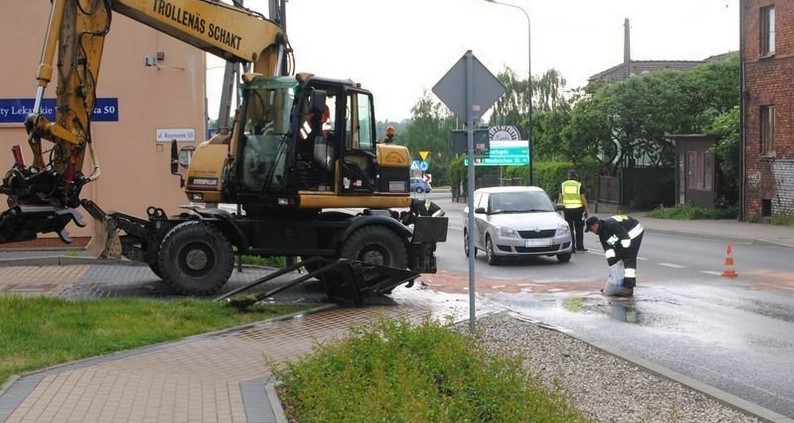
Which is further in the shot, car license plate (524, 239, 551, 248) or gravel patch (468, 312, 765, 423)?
car license plate (524, 239, 551, 248)

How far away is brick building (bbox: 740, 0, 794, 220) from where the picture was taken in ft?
104

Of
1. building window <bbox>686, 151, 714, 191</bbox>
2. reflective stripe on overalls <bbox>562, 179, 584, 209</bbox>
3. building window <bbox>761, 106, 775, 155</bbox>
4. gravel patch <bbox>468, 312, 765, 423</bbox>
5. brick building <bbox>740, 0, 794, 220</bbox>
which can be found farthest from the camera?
building window <bbox>686, 151, 714, 191</bbox>

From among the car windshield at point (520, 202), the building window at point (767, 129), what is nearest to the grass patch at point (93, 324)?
the car windshield at point (520, 202)

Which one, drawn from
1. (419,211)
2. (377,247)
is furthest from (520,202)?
(377,247)

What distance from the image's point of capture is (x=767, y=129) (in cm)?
3325

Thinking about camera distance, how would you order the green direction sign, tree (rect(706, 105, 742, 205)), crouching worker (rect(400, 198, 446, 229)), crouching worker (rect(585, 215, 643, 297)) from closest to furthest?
crouching worker (rect(585, 215, 643, 297))
crouching worker (rect(400, 198, 446, 229))
tree (rect(706, 105, 742, 205))
the green direction sign

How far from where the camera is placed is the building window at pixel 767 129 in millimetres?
32906

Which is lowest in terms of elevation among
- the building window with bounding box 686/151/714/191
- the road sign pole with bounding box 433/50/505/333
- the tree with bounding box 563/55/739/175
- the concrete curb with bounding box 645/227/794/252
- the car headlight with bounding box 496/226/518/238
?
the concrete curb with bounding box 645/227/794/252

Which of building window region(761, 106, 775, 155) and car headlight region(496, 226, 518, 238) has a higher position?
building window region(761, 106, 775, 155)

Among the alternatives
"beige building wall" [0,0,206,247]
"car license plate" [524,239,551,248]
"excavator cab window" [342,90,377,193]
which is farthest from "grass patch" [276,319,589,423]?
"beige building wall" [0,0,206,247]

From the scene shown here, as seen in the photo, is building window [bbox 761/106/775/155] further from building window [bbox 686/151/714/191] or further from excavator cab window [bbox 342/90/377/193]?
excavator cab window [bbox 342/90/377/193]

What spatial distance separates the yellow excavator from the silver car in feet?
16.2

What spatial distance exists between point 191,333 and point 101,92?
1062 cm

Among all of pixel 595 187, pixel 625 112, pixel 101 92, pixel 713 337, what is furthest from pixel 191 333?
pixel 595 187
